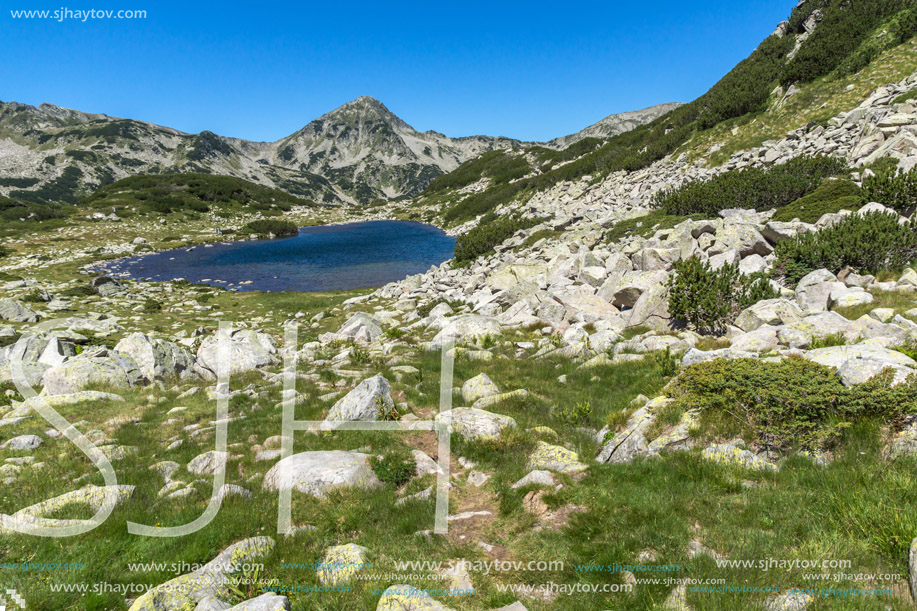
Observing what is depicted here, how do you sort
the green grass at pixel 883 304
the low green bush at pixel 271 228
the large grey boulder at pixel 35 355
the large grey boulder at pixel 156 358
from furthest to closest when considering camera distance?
1. the low green bush at pixel 271 228
2. the large grey boulder at pixel 156 358
3. the large grey boulder at pixel 35 355
4. the green grass at pixel 883 304

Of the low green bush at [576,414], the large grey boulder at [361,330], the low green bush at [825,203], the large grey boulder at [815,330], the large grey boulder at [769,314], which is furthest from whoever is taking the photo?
the large grey boulder at [361,330]

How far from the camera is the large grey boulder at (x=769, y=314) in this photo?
36.4 ft

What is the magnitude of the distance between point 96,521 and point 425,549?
15.5 feet

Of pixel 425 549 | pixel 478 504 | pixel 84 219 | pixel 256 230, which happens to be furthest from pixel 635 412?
pixel 84 219

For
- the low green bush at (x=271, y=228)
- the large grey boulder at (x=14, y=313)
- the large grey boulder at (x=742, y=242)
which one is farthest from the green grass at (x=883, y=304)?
the low green bush at (x=271, y=228)

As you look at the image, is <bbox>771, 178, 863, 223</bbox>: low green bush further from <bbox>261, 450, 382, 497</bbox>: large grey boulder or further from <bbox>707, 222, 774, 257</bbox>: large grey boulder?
<bbox>261, 450, 382, 497</bbox>: large grey boulder

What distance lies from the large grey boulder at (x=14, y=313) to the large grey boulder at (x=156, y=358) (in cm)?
1622

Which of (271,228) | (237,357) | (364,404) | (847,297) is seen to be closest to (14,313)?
(237,357)

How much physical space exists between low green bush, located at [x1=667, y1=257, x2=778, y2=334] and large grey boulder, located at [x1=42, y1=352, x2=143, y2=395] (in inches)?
757

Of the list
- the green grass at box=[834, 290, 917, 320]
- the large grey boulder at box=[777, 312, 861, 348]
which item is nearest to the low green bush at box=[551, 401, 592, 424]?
the large grey boulder at box=[777, 312, 861, 348]

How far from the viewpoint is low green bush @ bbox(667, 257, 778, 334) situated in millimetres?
12867

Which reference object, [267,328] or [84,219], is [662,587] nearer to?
[267,328]

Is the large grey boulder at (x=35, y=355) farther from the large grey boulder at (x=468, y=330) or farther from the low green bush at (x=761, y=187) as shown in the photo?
the low green bush at (x=761, y=187)

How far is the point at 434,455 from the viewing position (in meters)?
7.80
